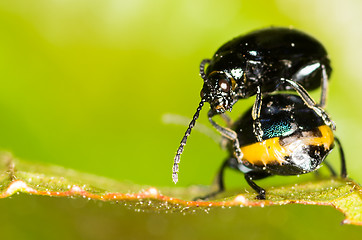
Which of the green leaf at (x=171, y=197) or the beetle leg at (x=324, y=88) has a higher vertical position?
the beetle leg at (x=324, y=88)

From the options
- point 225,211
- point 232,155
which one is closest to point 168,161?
point 232,155

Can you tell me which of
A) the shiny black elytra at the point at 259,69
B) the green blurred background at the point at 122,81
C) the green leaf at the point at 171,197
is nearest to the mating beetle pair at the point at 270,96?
the shiny black elytra at the point at 259,69

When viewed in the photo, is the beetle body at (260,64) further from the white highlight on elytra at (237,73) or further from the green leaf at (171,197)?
the green leaf at (171,197)

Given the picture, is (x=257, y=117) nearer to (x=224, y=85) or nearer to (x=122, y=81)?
(x=224, y=85)

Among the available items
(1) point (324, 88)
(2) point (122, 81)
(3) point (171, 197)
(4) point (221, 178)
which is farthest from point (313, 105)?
(2) point (122, 81)

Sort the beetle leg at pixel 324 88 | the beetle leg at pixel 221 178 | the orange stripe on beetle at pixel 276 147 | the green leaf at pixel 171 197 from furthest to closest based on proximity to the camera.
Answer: the beetle leg at pixel 221 178, the beetle leg at pixel 324 88, the orange stripe on beetle at pixel 276 147, the green leaf at pixel 171 197

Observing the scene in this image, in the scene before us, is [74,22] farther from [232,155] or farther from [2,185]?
[2,185]

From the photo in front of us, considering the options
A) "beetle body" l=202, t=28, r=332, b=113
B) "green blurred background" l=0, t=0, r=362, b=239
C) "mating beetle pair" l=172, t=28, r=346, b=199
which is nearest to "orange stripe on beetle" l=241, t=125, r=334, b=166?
"mating beetle pair" l=172, t=28, r=346, b=199
